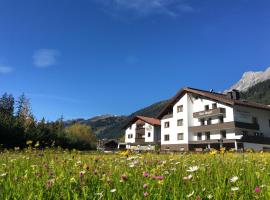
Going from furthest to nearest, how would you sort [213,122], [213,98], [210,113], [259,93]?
Answer: [259,93]
[213,122]
[210,113]
[213,98]

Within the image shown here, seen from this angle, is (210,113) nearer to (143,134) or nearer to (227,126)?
(227,126)

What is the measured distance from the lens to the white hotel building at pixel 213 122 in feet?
164

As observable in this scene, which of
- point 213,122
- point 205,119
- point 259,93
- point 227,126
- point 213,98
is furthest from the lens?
point 259,93

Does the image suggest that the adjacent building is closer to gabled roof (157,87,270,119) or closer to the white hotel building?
gabled roof (157,87,270,119)

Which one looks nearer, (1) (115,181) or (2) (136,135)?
(1) (115,181)

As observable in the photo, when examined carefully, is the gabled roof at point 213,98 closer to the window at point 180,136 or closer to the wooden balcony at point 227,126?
the wooden balcony at point 227,126

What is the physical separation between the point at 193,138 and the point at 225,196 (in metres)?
56.6

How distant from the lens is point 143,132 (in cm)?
7744

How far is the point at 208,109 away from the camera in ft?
183

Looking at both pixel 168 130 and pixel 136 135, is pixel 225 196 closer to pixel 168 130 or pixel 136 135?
pixel 168 130

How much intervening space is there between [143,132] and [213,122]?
2578 cm

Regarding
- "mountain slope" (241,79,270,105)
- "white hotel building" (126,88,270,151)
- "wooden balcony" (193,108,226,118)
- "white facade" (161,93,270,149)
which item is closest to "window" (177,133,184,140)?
"white hotel building" (126,88,270,151)

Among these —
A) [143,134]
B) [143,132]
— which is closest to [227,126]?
[143,132]

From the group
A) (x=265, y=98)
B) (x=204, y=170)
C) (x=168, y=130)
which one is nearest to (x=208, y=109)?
(x=168, y=130)
